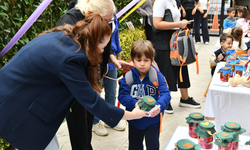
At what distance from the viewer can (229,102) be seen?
8.20ft

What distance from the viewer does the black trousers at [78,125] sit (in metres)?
2.17

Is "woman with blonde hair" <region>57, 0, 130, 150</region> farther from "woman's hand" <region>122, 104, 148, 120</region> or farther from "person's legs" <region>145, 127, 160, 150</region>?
"woman's hand" <region>122, 104, 148, 120</region>

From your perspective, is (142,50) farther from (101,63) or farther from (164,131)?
(164,131)

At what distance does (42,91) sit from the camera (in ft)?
4.63

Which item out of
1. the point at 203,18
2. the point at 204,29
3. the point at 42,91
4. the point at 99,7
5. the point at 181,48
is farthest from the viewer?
the point at 203,18

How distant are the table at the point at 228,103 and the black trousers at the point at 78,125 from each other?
1.26 m

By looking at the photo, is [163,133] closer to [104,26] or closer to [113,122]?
[113,122]

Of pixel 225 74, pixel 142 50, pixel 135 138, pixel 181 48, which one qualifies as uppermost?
pixel 142 50

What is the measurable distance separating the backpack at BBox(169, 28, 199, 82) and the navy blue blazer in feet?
6.72

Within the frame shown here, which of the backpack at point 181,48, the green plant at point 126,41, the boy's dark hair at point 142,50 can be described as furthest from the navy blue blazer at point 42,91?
the green plant at point 126,41

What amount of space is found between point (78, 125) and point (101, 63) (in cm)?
59

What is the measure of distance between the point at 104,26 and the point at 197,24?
8305 millimetres

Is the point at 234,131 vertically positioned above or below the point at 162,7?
below

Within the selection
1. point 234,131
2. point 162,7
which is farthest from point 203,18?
point 234,131
